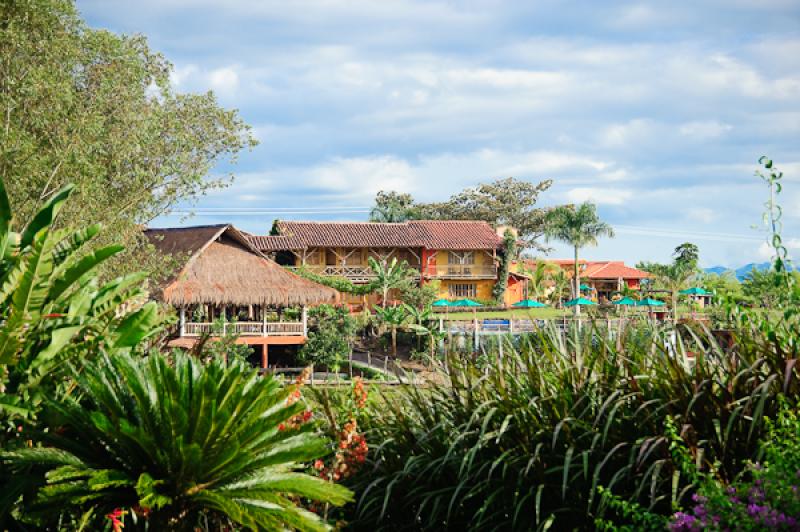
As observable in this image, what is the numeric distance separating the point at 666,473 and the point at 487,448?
97 cm

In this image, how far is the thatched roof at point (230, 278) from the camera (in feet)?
103

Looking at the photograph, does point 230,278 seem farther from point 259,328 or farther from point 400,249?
point 400,249

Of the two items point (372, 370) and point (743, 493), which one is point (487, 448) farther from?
point (372, 370)

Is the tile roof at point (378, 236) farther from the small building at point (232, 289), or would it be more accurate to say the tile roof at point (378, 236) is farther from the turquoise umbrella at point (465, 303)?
the small building at point (232, 289)

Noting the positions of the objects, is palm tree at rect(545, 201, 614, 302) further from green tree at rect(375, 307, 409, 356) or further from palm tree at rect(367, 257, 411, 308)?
green tree at rect(375, 307, 409, 356)

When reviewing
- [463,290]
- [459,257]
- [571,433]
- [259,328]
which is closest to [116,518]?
[571,433]

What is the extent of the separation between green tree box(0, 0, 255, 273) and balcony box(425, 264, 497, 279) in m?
31.3

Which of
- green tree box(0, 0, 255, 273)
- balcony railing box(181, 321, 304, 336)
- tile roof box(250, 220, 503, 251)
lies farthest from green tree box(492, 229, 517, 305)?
green tree box(0, 0, 255, 273)

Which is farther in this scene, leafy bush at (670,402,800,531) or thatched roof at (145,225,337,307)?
thatched roof at (145,225,337,307)

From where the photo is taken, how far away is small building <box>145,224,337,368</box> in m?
31.4

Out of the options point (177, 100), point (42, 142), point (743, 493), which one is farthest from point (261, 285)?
point (743, 493)

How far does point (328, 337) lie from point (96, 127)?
59.5 feet

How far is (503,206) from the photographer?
62.9 metres

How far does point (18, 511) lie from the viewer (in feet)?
16.4
